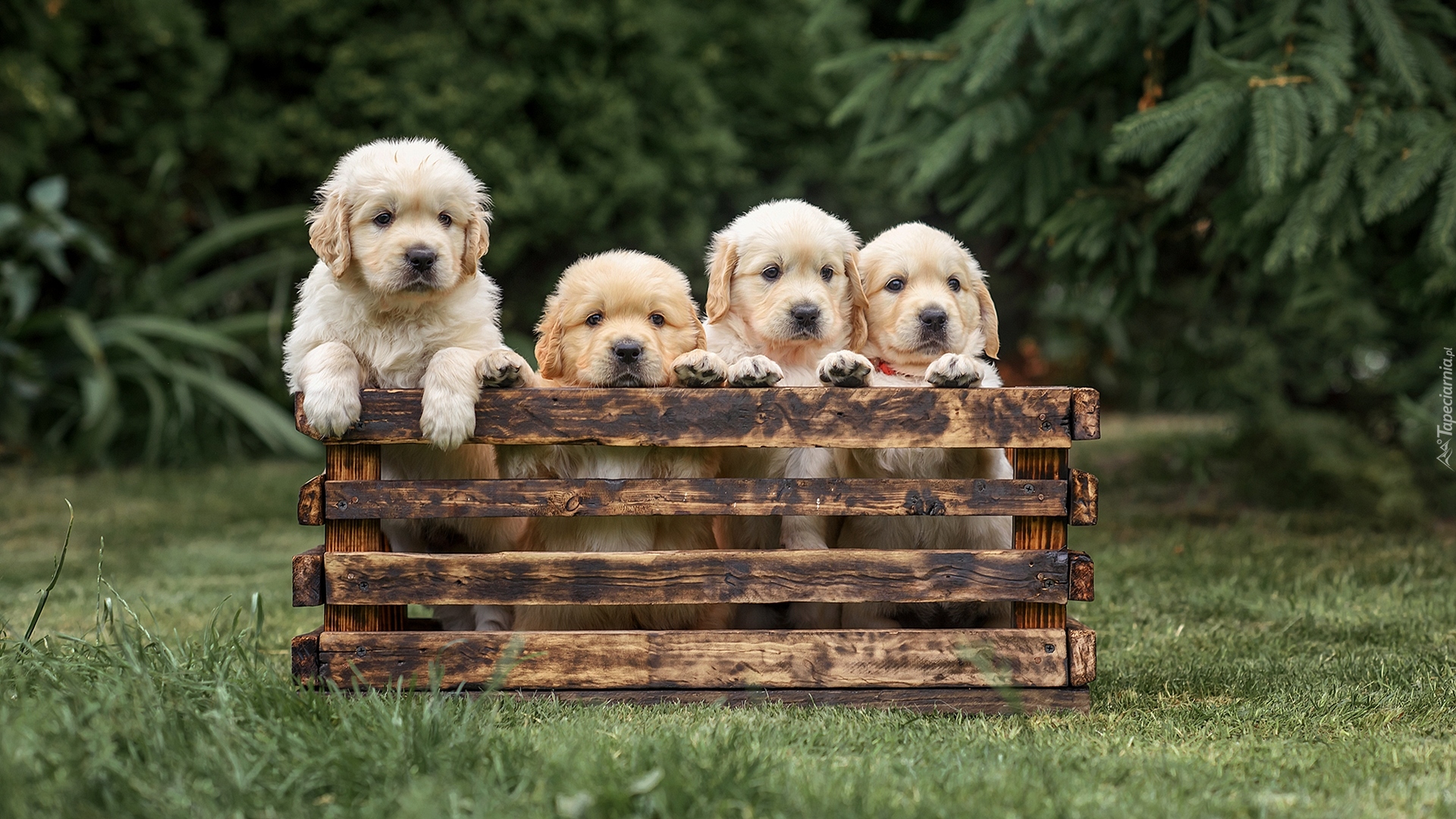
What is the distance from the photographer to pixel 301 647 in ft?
9.16

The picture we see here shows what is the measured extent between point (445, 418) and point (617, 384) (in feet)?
1.55

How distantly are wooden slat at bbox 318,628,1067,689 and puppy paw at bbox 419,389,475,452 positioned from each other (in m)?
0.50

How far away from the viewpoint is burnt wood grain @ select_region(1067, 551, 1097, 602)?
9.14 feet

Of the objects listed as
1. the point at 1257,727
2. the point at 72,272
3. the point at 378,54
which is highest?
the point at 378,54

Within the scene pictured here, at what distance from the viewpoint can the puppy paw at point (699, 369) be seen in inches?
111

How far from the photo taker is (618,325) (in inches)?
119

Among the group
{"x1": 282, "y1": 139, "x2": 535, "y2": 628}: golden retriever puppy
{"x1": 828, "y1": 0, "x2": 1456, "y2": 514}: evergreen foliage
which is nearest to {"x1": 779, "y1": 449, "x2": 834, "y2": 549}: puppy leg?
{"x1": 282, "y1": 139, "x2": 535, "y2": 628}: golden retriever puppy

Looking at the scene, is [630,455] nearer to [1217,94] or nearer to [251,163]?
[1217,94]

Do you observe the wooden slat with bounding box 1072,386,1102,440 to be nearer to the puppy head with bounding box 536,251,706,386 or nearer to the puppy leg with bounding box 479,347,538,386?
the puppy head with bounding box 536,251,706,386

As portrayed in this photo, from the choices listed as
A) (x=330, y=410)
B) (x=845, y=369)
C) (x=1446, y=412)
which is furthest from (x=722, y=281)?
(x=1446, y=412)

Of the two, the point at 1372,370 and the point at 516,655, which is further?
the point at 1372,370

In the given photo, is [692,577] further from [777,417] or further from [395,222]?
[395,222]

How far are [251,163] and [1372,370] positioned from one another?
8.74 meters

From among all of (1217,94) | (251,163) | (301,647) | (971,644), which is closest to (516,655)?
(301,647)
